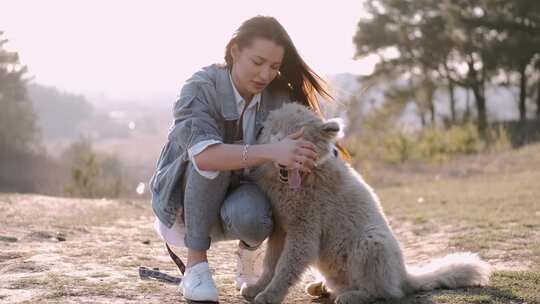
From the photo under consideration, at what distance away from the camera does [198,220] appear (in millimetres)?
3658

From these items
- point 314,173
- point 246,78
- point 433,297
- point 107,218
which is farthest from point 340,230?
point 107,218

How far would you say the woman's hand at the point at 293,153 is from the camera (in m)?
3.29

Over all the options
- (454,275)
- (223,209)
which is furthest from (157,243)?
(454,275)

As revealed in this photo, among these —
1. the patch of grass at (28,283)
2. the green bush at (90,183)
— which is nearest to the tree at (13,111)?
the green bush at (90,183)

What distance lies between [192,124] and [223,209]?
516 millimetres

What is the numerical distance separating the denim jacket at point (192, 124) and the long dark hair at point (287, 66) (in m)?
0.17

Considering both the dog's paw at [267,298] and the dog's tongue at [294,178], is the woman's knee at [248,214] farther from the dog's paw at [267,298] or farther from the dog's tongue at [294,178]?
the dog's paw at [267,298]

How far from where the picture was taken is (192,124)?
3533 millimetres

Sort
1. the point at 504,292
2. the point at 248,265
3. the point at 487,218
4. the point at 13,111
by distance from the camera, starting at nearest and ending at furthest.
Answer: the point at 504,292 → the point at 248,265 → the point at 487,218 → the point at 13,111

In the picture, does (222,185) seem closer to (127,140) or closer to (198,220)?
(198,220)

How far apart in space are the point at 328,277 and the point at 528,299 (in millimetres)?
1090

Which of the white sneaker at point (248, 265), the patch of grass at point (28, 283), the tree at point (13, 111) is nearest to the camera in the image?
the patch of grass at point (28, 283)

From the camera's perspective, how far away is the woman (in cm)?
341

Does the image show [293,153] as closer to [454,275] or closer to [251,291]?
[251,291]
